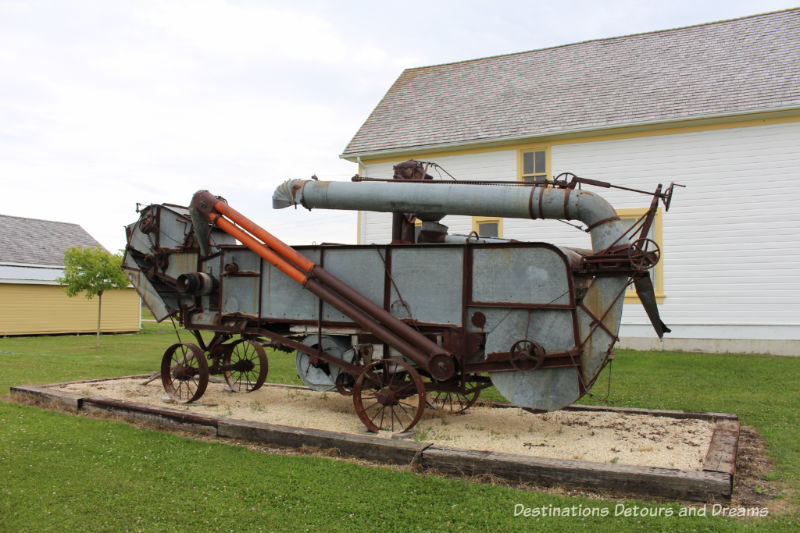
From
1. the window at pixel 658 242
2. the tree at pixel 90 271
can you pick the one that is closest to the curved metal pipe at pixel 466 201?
the window at pixel 658 242

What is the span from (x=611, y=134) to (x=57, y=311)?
22.8 m

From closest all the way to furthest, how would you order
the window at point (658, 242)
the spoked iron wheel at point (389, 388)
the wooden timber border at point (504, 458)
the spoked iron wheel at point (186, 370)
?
1. the wooden timber border at point (504, 458)
2. the spoked iron wheel at point (389, 388)
3. the spoked iron wheel at point (186, 370)
4. the window at point (658, 242)

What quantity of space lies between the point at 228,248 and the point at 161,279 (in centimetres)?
162

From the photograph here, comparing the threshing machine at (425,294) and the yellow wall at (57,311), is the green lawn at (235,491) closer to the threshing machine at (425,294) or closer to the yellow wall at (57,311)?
the threshing machine at (425,294)

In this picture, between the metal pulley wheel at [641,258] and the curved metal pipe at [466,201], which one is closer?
the metal pulley wheel at [641,258]

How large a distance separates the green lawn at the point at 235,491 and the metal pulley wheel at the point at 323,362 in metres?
1.82

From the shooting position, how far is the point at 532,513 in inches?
195

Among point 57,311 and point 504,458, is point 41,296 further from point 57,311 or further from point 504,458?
point 504,458

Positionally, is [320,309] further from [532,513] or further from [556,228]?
[556,228]

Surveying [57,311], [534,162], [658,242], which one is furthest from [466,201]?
[57,311]

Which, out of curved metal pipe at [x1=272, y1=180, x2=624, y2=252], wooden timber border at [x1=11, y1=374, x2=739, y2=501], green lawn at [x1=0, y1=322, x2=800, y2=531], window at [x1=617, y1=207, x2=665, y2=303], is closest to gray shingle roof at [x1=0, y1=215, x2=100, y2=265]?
green lawn at [x1=0, y1=322, x2=800, y2=531]

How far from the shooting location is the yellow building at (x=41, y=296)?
2414 cm

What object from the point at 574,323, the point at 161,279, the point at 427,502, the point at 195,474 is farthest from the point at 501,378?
the point at 161,279

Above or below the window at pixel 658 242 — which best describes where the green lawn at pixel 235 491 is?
below
